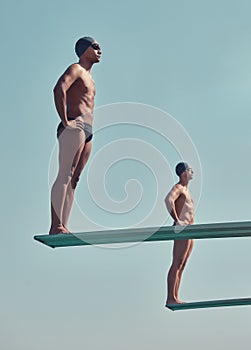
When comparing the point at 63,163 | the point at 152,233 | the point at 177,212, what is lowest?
the point at 152,233

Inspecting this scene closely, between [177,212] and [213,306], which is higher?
[177,212]

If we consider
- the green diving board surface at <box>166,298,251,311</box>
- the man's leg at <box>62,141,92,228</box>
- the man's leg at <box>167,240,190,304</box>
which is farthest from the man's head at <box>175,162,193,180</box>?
the man's leg at <box>62,141,92,228</box>

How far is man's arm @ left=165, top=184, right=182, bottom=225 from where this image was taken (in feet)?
47.5

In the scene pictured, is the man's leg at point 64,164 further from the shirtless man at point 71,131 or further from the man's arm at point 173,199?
the man's arm at point 173,199

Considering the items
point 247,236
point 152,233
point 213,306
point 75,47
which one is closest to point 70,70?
point 75,47

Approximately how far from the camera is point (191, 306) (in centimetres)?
1488

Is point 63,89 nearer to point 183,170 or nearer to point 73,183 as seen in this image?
point 73,183

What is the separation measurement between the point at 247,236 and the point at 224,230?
1.11 feet

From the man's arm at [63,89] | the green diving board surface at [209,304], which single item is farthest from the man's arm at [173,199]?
the man's arm at [63,89]

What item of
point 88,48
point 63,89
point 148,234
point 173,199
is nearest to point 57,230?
point 148,234

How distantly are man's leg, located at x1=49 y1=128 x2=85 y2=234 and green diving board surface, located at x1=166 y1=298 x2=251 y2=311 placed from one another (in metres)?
4.50

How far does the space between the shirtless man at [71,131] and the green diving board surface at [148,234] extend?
21 centimetres

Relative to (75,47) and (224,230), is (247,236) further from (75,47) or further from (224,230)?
(75,47)

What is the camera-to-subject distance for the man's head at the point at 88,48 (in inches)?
463
